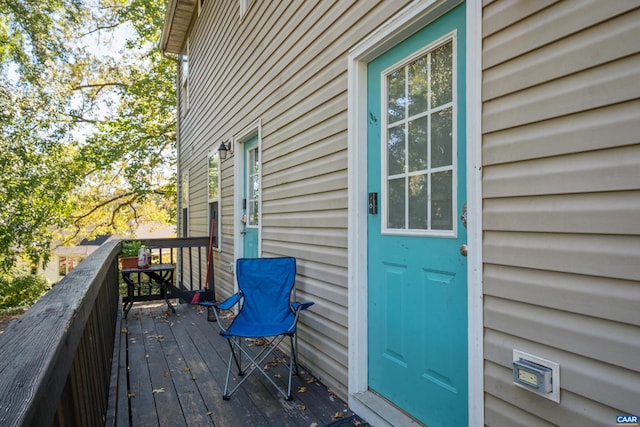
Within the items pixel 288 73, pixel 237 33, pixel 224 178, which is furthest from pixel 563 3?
pixel 224 178

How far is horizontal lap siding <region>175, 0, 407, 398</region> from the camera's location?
102 inches

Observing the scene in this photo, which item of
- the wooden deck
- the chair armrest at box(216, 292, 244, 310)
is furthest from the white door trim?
the chair armrest at box(216, 292, 244, 310)

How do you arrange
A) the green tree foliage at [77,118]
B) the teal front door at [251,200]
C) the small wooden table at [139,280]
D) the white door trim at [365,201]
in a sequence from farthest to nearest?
the green tree foliage at [77,118] < the small wooden table at [139,280] < the teal front door at [251,200] < the white door trim at [365,201]

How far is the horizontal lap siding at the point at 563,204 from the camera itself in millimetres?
1185

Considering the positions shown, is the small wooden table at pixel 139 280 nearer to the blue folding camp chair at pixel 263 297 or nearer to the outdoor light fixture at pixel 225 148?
the outdoor light fixture at pixel 225 148

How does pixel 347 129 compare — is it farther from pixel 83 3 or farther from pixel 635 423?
pixel 83 3

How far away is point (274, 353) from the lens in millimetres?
3551

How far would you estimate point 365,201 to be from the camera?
2418 millimetres

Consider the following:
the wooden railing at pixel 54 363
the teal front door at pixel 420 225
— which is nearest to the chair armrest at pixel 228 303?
the wooden railing at pixel 54 363

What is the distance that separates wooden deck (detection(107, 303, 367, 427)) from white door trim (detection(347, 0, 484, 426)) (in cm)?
22

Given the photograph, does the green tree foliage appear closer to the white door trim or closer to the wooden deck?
the wooden deck

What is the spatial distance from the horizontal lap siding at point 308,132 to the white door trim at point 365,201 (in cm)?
10

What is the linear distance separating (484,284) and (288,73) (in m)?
2.51

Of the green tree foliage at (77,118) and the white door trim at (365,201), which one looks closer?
the white door trim at (365,201)
